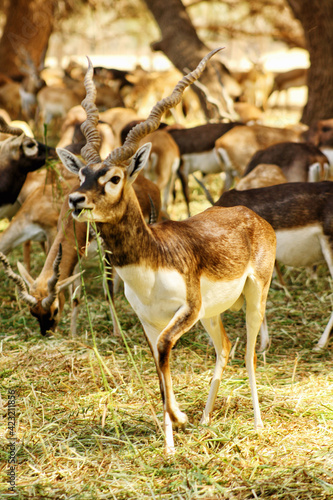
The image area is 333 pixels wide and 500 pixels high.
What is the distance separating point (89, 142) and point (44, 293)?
67.6 inches

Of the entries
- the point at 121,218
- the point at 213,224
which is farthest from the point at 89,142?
the point at 213,224

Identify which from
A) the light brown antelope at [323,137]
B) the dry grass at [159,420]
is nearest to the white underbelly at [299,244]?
the dry grass at [159,420]

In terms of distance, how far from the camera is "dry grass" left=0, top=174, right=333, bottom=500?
3057 mm

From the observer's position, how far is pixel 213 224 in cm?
348

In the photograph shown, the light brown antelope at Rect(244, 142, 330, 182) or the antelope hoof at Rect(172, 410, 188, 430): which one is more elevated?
the light brown antelope at Rect(244, 142, 330, 182)

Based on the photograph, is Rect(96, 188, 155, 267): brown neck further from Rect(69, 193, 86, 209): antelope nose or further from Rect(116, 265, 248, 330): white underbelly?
Rect(69, 193, 86, 209): antelope nose

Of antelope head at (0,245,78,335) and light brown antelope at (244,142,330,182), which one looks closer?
antelope head at (0,245,78,335)

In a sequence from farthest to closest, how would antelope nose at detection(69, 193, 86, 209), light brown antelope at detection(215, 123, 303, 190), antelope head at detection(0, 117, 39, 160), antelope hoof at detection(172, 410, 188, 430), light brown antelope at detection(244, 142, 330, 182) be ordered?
light brown antelope at detection(215, 123, 303, 190) → light brown antelope at detection(244, 142, 330, 182) → antelope head at detection(0, 117, 39, 160) → antelope hoof at detection(172, 410, 188, 430) → antelope nose at detection(69, 193, 86, 209)

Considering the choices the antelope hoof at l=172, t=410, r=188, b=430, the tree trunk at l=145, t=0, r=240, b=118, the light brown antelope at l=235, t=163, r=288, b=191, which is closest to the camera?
the antelope hoof at l=172, t=410, r=188, b=430

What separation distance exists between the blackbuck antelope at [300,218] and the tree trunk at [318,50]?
6.05m

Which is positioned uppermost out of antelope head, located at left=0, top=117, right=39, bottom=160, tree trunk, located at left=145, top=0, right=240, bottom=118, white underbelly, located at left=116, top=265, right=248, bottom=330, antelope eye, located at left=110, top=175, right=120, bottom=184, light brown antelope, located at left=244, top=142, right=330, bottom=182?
tree trunk, located at left=145, top=0, right=240, bottom=118

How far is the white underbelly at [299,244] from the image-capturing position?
16.3ft

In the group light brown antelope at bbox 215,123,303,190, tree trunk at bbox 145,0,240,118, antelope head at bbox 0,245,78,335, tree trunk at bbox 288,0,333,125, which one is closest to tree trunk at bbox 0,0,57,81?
tree trunk at bbox 145,0,240,118

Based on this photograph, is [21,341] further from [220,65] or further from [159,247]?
[220,65]
